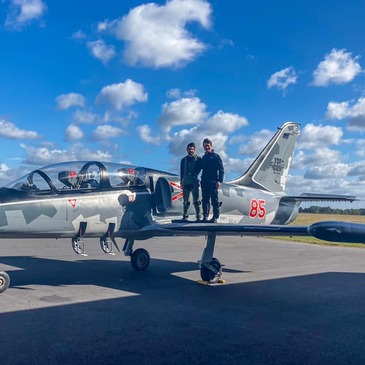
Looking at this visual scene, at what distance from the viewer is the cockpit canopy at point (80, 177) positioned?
8781 millimetres

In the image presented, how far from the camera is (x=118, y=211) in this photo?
9.73m

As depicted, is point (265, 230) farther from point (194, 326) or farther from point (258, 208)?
point (258, 208)

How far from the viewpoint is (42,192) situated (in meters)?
8.70

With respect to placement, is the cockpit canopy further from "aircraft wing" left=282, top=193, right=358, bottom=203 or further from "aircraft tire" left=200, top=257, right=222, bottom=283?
"aircraft wing" left=282, top=193, right=358, bottom=203

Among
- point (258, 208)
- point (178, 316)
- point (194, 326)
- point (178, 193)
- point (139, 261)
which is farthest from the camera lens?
point (258, 208)

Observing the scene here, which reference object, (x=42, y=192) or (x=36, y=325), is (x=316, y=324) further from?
(x=42, y=192)

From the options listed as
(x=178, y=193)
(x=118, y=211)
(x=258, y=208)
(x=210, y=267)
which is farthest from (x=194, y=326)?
(x=258, y=208)

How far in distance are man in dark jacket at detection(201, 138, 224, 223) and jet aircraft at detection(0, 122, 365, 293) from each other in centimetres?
66

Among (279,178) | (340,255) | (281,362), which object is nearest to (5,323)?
(281,362)

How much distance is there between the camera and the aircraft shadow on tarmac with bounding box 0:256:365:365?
4598 millimetres

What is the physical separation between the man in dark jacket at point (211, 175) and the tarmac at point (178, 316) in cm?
200

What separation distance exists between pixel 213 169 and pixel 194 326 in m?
4.86

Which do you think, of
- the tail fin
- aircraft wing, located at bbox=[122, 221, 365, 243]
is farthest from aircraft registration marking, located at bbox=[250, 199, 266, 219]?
aircraft wing, located at bbox=[122, 221, 365, 243]

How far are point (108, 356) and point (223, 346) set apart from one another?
4.46ft
